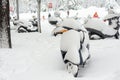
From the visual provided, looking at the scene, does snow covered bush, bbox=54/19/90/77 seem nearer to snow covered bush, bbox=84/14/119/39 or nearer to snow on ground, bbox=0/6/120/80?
snow on ground, bbox=0/6/120/80

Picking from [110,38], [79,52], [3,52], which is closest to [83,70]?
[79,52]

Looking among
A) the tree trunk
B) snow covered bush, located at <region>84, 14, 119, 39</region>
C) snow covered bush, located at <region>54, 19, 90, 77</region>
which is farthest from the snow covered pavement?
snow covered bush, located at <region>84, 14, 119, 39</region>

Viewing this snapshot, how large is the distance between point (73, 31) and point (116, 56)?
1625 mm

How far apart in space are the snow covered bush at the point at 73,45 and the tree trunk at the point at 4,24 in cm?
256

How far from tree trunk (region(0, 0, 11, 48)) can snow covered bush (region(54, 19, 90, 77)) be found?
2.56 metres

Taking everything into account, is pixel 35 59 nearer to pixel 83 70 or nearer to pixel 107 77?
pixel 83 70

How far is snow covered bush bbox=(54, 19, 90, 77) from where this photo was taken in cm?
673

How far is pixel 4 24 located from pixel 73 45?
3.07m

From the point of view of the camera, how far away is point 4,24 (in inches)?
356

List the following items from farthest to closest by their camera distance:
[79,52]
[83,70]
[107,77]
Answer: [83,70], [79,52], [107,77]

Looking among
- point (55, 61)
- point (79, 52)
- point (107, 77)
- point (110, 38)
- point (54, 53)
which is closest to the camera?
point (107, 77)

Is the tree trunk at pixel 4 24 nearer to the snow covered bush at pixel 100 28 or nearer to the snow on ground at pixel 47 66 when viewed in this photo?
the snow on ground at pixel 47 66

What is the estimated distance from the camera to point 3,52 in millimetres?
8430

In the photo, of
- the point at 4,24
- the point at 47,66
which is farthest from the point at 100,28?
the point at 47,66
